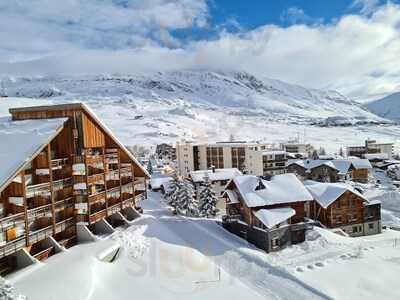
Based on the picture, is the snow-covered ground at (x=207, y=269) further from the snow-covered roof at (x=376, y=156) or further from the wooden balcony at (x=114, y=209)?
the snow-covered roof at (x=376, y=156)

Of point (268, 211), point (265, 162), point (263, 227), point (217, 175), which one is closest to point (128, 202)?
point (263, 227)

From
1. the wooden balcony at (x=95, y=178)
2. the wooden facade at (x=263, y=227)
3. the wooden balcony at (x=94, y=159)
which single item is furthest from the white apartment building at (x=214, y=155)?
the wooden balcony at (x=94, y=159)

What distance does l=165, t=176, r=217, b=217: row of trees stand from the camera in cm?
3400

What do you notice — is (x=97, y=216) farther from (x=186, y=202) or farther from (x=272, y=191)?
(x=272, y=191)

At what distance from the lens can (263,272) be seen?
2275 cm

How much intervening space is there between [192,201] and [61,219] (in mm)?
13758

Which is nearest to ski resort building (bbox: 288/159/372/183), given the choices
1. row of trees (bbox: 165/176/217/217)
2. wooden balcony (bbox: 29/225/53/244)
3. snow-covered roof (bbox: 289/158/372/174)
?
snow-covered roof (bbox: 289/158/372/174)

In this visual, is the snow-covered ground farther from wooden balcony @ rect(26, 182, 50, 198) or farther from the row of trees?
the row of trees

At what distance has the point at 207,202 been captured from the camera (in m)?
36.9

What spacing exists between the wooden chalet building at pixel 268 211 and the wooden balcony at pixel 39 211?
1473cm

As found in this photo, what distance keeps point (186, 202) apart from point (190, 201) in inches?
19.4

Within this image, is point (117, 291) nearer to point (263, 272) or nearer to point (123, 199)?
point (263, 272)

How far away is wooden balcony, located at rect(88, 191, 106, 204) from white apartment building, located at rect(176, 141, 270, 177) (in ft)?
127

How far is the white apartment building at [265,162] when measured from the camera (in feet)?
214
